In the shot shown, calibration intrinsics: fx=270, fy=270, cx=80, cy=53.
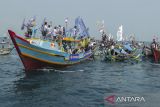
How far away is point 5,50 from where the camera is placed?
51.2 meters

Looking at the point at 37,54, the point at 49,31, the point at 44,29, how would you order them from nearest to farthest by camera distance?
1. the point at 37,54
2. the point at 44,29
3. the point at 49,31

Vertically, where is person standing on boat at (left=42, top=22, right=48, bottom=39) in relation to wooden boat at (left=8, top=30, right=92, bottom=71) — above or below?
above

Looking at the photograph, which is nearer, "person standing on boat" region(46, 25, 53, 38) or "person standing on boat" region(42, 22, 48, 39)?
"person standing on boat" region(42, 22, 48, 39)

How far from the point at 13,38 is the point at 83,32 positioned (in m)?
21.3

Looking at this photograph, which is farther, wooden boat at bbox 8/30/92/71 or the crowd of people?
the crowd of people

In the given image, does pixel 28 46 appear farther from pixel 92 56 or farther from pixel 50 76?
pixel 92 56

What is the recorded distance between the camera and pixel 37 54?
26016mm

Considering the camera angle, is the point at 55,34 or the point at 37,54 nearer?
the point at 37,54

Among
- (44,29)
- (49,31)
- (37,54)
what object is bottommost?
(37,54)

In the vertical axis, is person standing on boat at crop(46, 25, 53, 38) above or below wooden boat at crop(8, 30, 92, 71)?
above

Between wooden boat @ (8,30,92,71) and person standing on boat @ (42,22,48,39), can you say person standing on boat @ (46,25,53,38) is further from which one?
wooden boat @ (8,30,92,71)

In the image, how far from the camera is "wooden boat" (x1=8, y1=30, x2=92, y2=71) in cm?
2475

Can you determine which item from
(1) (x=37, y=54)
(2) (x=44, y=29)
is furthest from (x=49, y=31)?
(1) (x=37, y=54)

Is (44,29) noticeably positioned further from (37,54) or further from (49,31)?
(37,54)
